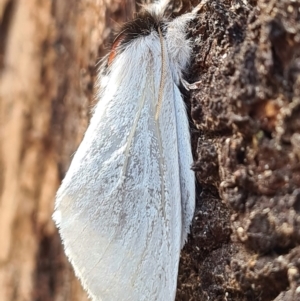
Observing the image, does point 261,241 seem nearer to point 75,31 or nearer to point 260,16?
point 260,16

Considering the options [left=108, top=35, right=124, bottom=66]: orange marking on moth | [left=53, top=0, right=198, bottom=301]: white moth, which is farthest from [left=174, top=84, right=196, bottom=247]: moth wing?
[left=108, top=35, right=124, bottom=66]: orange marking on moth

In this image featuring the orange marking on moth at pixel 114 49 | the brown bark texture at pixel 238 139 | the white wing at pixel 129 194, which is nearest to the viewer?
the brown bark texture at pixel 238 139

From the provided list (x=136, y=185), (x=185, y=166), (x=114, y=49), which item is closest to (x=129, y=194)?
(x=136, y=185)

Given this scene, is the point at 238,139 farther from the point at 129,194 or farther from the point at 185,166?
the point at 129,194

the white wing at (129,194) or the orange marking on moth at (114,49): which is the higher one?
the orange marking on moth at (114,49)

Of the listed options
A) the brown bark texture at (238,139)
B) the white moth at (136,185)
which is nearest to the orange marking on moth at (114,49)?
the white moth at (136,185)

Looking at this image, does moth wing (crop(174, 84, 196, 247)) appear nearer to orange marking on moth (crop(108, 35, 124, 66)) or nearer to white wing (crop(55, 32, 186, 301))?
white wing (crop(55, 32, 186, 301))

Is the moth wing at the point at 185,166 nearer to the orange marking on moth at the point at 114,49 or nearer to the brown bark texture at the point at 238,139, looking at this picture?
the brown bark texture at the point at 238,139
